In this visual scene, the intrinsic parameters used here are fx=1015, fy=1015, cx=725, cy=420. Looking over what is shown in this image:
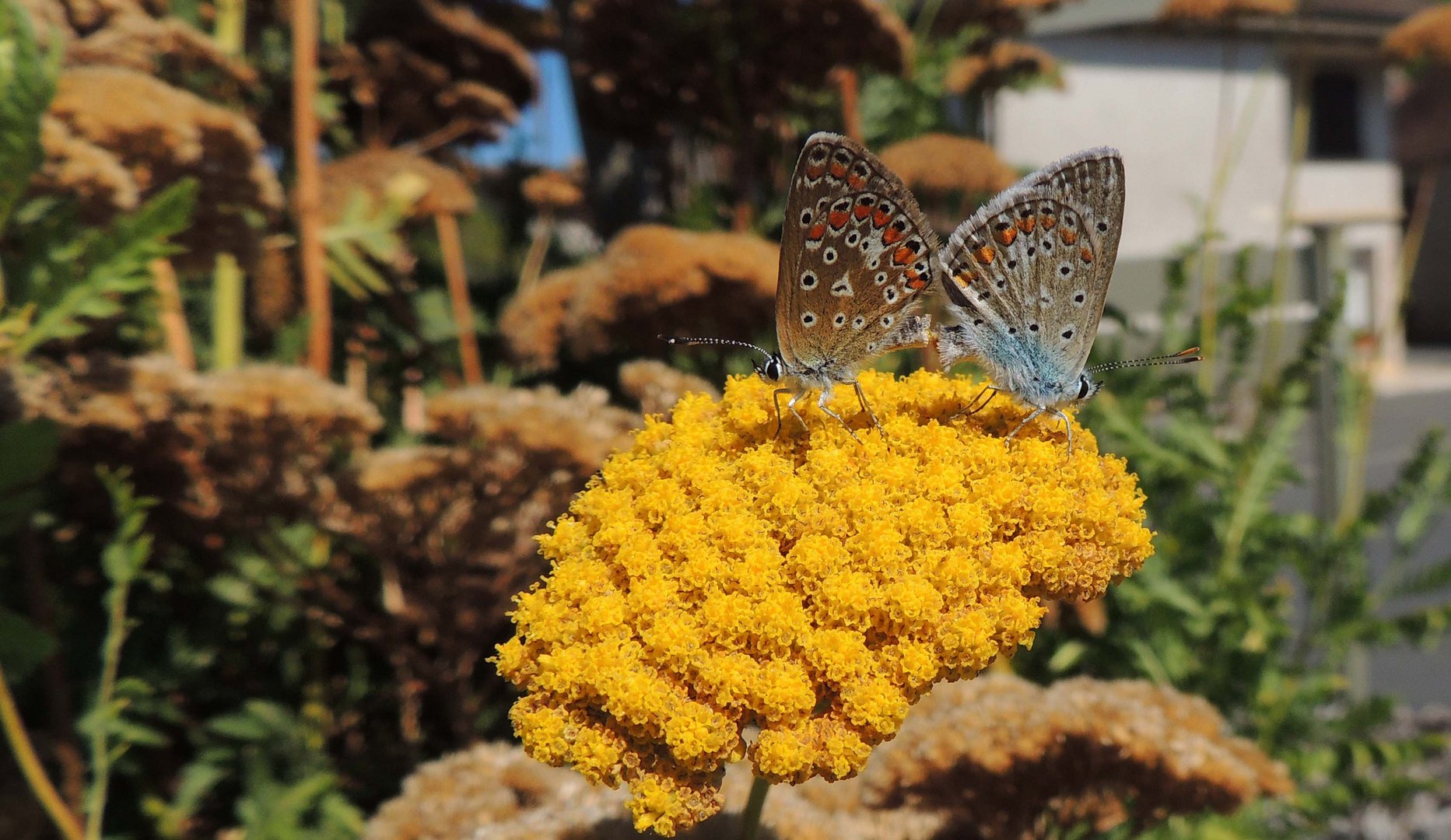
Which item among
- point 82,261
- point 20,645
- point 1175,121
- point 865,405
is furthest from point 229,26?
point 1175,121

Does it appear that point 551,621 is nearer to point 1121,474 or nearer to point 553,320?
point 1121,474

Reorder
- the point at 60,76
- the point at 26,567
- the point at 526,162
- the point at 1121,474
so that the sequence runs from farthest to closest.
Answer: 1. the point at 526,162
2. the point at 26,567
3. the point at 60,76
4. the point at 1121,474

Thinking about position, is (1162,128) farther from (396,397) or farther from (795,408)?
(795,408)

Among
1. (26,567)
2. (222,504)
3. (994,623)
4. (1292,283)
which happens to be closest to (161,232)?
(222,504)

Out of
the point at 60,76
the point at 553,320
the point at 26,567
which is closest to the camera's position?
the point at 60,76

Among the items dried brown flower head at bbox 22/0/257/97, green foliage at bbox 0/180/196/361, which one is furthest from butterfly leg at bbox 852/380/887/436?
dried brown flower head at bbox 22/0/257/97

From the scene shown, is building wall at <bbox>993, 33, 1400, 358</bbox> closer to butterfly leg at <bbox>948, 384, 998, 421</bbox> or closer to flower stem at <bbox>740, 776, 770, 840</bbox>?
butterfly leg at <bbox>948, 384, 998, 421</bbox>
